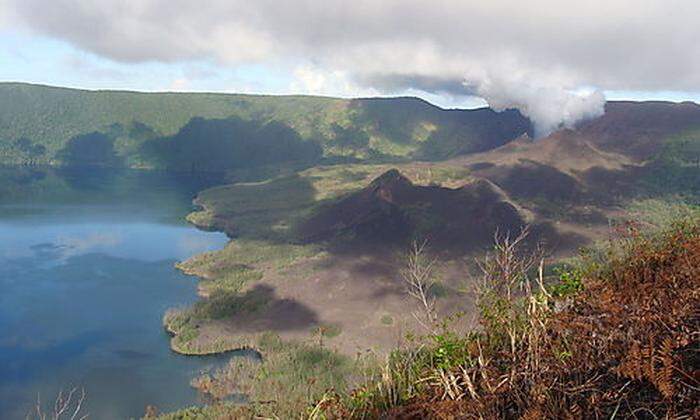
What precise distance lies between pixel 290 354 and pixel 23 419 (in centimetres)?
2119

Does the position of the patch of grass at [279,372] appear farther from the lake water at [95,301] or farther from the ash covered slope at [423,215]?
the ash covered slope at [423,215]

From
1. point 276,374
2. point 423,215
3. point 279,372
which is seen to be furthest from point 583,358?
point 423,215

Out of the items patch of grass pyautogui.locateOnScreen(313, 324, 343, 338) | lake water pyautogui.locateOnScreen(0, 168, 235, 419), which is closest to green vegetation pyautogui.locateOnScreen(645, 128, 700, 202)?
patch of grass pyautogui.locateOnScreen(313, 324, 343, 338)

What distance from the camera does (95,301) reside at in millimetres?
68500

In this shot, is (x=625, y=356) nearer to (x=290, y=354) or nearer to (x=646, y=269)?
(x=646, y=269)

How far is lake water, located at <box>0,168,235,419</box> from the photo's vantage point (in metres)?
46.5

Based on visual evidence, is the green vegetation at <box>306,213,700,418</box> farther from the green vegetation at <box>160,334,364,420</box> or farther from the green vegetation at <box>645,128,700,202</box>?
the green vegetation at <box>645,128,700,202</box>

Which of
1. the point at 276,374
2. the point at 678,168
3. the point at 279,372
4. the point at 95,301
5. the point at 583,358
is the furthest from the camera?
the point at 678,168

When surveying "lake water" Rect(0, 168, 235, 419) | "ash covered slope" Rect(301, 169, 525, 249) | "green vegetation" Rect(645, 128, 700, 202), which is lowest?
"lake water" Rect(0, 168, 235, 419)

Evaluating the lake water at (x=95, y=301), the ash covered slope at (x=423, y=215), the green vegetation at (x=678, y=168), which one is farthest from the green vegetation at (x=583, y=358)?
the green vegetation at (x=678, y=168)

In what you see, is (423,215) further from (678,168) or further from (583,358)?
(583,358)

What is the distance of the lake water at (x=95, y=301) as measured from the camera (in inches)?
1829

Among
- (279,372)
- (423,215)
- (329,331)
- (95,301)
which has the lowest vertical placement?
(95,301)

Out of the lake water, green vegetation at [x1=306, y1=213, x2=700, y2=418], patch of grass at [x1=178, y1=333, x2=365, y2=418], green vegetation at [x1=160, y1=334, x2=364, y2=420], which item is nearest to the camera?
green vegetation at [x1=306, y1=213, x2=700, y2=418]
